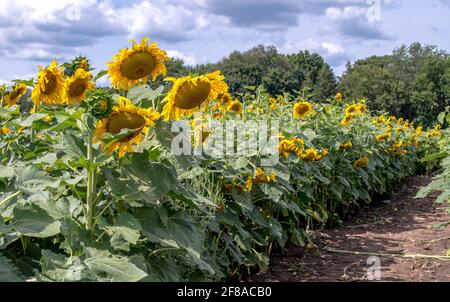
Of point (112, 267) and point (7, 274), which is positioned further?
point (112, 267)

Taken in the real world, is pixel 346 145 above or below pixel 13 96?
below

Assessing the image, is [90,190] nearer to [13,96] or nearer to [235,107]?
[13,96]

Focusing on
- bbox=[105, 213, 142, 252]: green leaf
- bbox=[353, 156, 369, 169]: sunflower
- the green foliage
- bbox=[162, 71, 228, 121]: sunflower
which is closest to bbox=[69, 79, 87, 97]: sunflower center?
bbox=[162, 71, 228, 121]: sunflower

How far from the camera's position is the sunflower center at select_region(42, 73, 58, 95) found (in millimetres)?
2639

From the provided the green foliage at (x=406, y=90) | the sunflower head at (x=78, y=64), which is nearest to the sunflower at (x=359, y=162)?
the sunflower head at (x=78, y=64)

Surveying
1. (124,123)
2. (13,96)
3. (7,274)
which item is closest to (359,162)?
(13,96)

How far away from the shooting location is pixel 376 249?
5.66 metres

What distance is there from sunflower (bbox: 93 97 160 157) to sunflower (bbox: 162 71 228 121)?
274 millimetres

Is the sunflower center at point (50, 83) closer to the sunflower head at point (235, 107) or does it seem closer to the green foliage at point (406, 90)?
the sunflower head at point (235, 107)

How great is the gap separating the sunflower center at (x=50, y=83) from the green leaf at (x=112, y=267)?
3.67 ft

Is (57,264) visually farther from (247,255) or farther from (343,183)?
(343,183)

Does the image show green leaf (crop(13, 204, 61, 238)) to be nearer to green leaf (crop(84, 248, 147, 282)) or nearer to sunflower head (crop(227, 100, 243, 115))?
green leaf (crop(84, 248, 147, 282))

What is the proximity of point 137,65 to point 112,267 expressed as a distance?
1.07 meters
